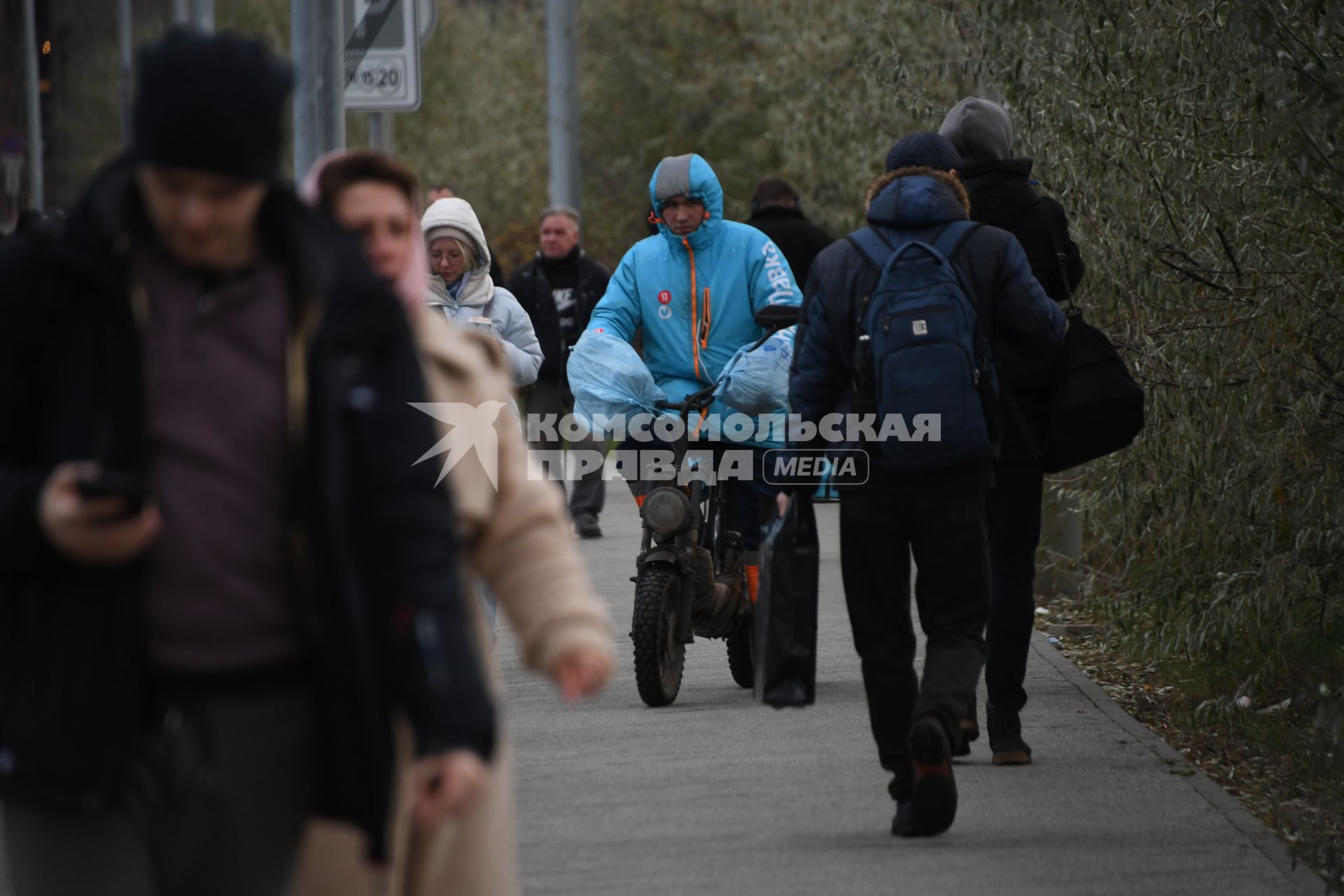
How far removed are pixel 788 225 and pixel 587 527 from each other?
8.08 feet

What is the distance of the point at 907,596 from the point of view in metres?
5.76

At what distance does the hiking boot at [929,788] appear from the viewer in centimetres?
550

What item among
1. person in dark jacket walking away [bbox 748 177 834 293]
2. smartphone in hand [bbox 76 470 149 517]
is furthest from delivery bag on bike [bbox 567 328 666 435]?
smartphone in hand [bbox 76 470 149 517]

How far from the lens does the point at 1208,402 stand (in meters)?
7.39

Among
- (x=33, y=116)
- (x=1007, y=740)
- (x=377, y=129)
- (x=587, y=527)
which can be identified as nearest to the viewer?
(x=1007, y=740)

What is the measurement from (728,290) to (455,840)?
499cm

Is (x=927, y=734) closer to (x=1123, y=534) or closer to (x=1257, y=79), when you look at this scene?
(x=1257, y=79)

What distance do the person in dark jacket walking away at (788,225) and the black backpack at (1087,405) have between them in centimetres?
591

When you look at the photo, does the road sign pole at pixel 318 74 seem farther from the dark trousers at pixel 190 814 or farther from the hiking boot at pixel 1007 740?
the dark trousers at pixel 190 814

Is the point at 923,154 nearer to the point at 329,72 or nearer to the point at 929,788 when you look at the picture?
the point at 929,788

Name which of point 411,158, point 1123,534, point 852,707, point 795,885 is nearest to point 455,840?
point 795,885

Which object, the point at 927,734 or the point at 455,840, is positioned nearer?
the point at 455,840

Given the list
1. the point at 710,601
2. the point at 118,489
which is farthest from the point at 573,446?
the point at 118,489

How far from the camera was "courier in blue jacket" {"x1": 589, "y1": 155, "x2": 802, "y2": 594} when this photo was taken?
25.8ft
